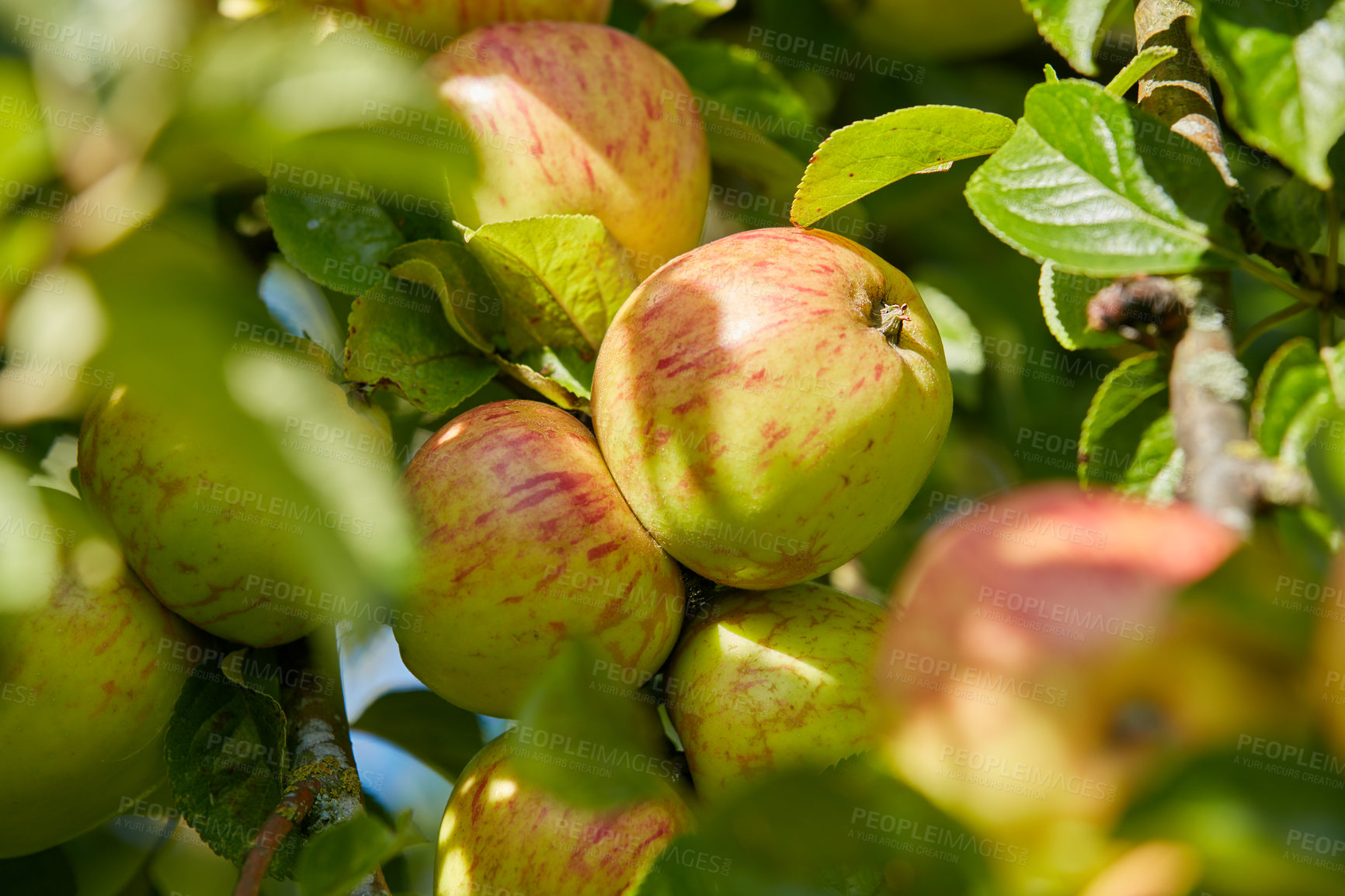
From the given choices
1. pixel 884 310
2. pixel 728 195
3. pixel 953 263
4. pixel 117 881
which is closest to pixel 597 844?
pixel 884 310

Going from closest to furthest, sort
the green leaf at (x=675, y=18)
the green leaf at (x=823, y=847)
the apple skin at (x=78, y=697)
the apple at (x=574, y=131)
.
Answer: the green leaf at (x=823, y=847) < the apple skin at (x=78, y=697) < the apple at (x=574, y=131) < the green leaf at (x=675, y=18)

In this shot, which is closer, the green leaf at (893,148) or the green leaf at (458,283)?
the green leaf at (893,148)

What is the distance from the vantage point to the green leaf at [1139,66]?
2.71ft

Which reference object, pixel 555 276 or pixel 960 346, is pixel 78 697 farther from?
pixel 960 346

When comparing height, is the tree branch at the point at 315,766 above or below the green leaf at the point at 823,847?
below

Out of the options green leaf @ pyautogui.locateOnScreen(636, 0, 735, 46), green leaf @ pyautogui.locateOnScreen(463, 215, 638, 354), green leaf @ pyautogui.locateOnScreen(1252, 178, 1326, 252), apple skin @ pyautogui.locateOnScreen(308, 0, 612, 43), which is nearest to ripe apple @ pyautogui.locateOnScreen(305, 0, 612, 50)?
apple skin @ pyautogui.locateOnScreen(308, 0, 612, 43)

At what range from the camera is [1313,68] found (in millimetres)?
659

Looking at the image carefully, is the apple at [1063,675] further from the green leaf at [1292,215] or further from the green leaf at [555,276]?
the green leaf at [555,276]

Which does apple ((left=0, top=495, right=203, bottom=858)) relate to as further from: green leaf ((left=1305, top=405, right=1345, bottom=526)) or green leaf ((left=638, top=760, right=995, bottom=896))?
green leaf ((left=1305, top=405, right=1345, bottom=526))

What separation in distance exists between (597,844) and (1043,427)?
1.02 metres

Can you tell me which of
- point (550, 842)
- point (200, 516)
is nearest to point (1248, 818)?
point (550, 842)

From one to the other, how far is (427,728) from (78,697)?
1.52 feet

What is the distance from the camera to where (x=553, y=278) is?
101 cm

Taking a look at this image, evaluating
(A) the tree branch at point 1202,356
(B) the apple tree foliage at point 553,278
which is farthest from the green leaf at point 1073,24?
(A) the tree branch at point 1202,356
